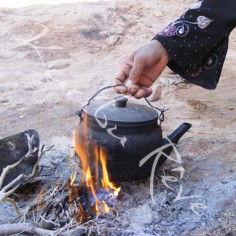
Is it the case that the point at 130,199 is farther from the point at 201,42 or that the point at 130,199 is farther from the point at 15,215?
the point at 201,42

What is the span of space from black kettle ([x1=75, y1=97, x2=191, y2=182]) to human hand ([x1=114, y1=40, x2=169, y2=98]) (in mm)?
106

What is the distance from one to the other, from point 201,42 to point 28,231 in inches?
54.8

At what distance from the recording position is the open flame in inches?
109

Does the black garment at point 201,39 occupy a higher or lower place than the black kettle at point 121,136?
higher

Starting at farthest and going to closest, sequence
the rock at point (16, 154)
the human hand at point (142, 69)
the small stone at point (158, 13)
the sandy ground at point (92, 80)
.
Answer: the small stone at point (158, 13)
the sandy ground at point (92, 80)
the rock at point (16, 154)
the human hand at point (142, 69)

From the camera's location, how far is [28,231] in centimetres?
228

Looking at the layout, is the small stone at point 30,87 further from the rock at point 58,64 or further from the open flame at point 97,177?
the open flame at point 97,177

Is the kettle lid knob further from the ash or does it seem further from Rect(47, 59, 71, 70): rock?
Rect(47, 59, 71, 70): rock

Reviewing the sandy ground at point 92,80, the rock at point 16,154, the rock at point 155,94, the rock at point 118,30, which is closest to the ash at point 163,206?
the sandy ground at point 92,80

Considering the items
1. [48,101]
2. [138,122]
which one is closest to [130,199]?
[138,122]

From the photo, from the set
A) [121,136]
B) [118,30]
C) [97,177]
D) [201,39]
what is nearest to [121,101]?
[121,136]

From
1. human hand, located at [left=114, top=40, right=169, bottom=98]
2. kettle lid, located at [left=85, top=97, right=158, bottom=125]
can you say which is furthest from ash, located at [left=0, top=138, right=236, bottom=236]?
human hand, located at [left=114, top=40, right=169, bottom=98]

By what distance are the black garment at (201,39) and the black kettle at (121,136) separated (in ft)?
1.36

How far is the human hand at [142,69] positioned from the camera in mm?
2533
